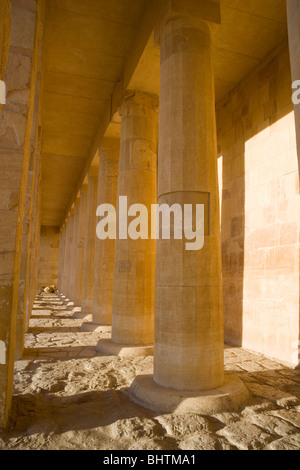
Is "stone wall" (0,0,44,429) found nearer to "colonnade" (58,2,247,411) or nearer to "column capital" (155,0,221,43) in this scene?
"colonnade" (58,2,247,411)

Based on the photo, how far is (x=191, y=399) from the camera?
4.35 metres

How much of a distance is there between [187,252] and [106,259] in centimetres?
637

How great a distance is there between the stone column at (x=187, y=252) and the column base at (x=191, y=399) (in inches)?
0.6

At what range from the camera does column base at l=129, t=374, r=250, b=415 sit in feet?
14.1

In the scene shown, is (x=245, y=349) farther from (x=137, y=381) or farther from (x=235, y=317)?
(x=137, y=381)

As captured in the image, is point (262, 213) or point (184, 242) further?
point (262, 213)

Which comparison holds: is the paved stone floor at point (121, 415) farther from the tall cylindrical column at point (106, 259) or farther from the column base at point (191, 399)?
the tall cylindrical column at point (106, 259)

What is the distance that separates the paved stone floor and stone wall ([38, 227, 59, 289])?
3054 centimetres

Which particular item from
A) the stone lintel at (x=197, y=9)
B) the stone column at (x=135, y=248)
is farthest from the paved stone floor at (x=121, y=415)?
the stone lintel at (x=197, y=9)

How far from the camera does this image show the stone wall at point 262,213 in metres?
7.43

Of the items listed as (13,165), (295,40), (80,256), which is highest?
(295,40)

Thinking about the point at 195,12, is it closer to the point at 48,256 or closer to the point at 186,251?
the point at 186,251

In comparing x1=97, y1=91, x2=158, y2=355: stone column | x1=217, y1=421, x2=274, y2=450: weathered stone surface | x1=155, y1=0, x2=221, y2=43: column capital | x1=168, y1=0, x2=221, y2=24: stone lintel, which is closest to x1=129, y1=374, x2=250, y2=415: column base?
x1=217, y1=421, x2=274, y2=450: weathered stone surface

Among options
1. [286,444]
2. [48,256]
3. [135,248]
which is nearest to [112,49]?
[135,248]
